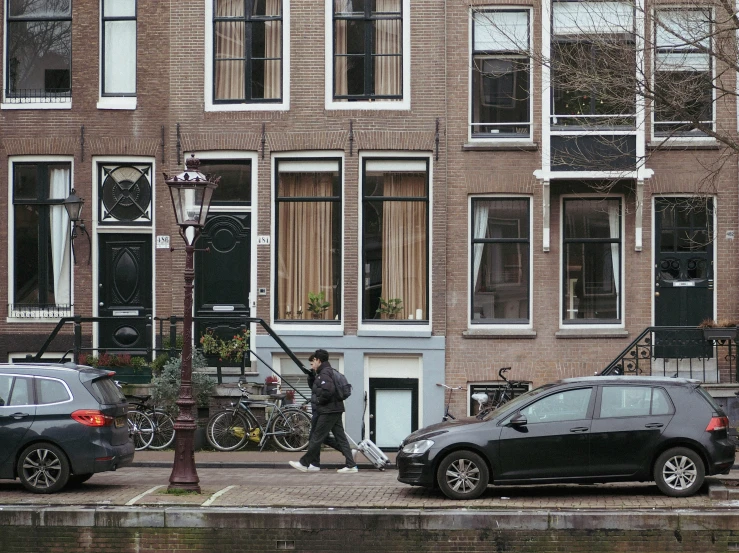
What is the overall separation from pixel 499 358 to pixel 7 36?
10898 mm

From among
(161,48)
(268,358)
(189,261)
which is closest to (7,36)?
(161,48)

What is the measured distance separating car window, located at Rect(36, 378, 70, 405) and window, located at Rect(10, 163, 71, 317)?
693 centimetres

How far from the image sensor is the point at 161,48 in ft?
70.1

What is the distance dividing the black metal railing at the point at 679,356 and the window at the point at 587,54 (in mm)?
3708

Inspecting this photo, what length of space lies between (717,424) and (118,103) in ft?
41.1

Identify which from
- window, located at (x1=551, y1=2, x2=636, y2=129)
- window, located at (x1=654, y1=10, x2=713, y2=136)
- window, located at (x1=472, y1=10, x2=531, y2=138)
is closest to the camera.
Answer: window, located at (x1=654, y1=10, x2=713, y2=136)

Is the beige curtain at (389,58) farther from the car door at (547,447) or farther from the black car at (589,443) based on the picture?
the car door at (547,447)

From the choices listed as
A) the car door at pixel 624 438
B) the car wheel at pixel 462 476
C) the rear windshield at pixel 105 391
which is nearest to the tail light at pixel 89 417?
the rear windshield at pixel 105 391

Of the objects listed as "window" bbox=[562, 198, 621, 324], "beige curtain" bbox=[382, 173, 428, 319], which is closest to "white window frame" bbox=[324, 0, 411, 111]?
"beige curtain" bbox=[382, 173, 428, 319]

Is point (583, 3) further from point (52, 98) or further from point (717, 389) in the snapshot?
point (52, 98)

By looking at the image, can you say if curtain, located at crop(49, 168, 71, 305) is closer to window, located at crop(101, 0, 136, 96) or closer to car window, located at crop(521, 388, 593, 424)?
window, located at crop(101, 0, 136, 96)

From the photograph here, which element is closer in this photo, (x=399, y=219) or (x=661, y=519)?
(x=661, y=519)

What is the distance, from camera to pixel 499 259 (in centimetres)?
2092

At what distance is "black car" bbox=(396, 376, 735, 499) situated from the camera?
13852 mm
